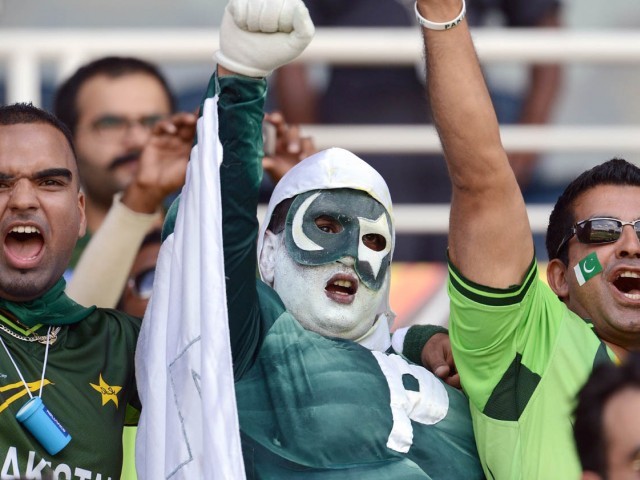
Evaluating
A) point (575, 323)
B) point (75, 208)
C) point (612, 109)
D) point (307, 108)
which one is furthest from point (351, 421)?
point (612, 109)

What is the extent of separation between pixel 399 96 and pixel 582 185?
2.64m

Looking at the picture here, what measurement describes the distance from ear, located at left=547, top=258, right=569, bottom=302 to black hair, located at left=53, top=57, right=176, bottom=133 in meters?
2.02

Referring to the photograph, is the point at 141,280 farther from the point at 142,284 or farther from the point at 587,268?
the point at 587,268

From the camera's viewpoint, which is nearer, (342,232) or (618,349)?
(342,232)

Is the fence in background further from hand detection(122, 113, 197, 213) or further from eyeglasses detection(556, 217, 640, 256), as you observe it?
eyeglasses detection(556, 217, 640, 256)

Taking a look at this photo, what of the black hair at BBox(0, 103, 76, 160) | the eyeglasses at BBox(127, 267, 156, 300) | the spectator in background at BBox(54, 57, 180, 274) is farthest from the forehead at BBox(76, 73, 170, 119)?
the black hair at BBox(0, 103, 76, 160)

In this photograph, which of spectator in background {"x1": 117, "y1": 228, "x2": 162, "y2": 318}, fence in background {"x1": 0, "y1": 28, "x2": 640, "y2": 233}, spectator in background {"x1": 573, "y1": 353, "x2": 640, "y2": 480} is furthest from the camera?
fence in background {"x1": 0, "y1": 28, "x2": 640, "y2": 233}

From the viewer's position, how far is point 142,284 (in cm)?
617

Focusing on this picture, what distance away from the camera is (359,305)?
185 inches

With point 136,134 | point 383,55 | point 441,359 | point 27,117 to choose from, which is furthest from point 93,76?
point 441,359

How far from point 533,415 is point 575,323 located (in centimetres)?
32

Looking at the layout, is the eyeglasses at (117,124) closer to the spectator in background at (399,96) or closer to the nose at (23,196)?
the spectator in background at (399,96)

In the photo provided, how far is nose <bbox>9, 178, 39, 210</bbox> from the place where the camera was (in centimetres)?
464

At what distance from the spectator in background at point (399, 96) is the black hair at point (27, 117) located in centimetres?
250
